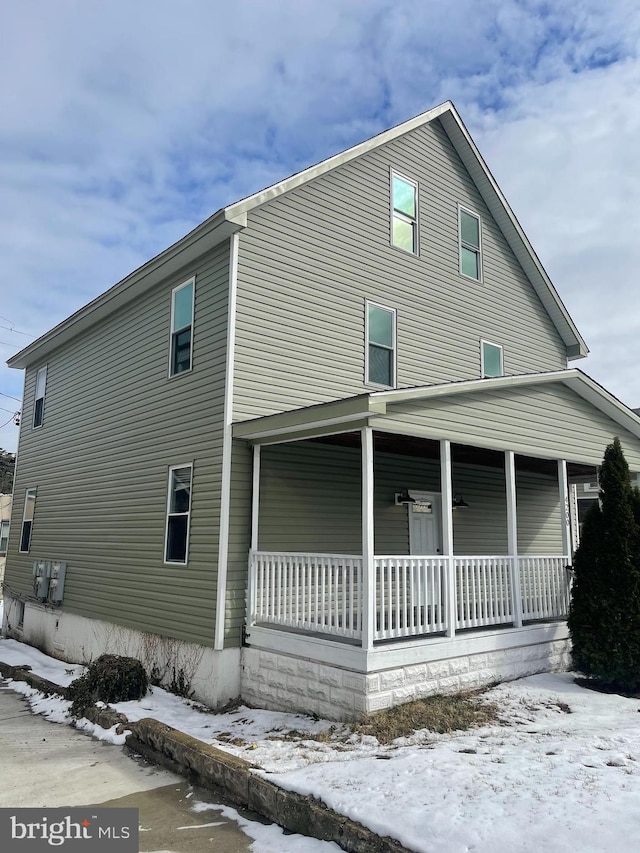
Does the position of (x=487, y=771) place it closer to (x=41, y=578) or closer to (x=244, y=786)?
(x=244, y=786)

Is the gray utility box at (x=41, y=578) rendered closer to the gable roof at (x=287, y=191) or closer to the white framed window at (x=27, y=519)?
the white framed window at (x=27, y=519)

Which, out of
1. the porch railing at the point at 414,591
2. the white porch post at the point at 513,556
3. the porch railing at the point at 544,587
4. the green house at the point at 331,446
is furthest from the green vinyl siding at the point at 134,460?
the porch railing at the point at 544,587

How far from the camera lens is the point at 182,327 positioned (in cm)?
1045

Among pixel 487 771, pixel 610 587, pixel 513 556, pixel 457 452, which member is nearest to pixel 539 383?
pixel 457 452

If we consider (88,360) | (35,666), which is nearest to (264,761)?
(35,666)

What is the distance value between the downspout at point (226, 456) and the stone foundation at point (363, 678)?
2.20 feet

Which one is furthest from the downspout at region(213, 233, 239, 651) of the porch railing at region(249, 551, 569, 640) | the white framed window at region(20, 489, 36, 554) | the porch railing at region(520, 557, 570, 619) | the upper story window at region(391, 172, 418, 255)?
the white framed window at region(20, 489, 36, 554)

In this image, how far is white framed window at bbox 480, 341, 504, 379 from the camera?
1304cm

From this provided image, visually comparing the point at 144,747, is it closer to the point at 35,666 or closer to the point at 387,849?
the point at 387,849

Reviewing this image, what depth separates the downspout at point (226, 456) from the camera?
334 inches

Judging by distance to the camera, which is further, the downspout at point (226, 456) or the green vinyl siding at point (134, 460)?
the green vinyl siding at point (134, 460)

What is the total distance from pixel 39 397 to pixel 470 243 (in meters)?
11.2

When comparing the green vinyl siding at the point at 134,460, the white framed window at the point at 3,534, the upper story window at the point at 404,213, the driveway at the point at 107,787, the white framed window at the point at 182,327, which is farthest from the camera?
the white framed window at the point at 3,534

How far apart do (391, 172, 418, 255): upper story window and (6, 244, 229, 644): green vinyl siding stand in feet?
12.8
